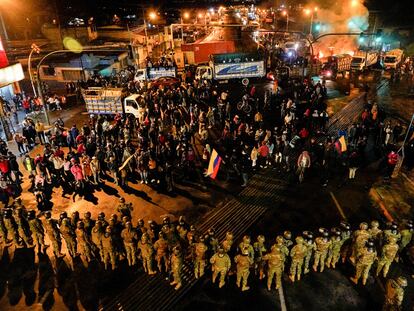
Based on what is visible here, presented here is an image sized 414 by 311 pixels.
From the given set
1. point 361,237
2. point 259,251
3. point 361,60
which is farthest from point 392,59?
point 259,251

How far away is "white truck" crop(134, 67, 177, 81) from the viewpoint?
107ft

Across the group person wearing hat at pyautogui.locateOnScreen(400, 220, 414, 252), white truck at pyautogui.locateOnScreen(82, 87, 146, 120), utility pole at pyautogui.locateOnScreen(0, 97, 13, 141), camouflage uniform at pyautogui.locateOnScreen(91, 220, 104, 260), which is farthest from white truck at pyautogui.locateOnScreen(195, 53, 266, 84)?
person wearing hat at pyautogui.locateOnScreen(400, 220, 414, 252)

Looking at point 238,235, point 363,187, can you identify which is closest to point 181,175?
point 238,235

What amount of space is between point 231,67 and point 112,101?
43.8ft

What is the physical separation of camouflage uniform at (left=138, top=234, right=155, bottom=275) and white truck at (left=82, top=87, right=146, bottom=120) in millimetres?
15402

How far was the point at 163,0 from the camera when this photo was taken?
272ft

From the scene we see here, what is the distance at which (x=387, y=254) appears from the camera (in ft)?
34.5

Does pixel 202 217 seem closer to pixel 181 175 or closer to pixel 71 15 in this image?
pixel 181 175

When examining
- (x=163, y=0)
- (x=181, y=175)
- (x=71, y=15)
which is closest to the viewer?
(x=181, y=175)

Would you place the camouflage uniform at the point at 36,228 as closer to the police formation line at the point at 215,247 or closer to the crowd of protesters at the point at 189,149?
the police formation line at the point at 215,247

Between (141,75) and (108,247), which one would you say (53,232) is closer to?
(108,247)

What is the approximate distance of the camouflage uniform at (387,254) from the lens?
10.4 m

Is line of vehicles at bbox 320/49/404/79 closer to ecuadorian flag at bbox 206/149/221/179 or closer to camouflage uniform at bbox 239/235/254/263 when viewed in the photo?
ecuadorian flag at bbox 206/149/221/179

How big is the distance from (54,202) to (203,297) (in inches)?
359
